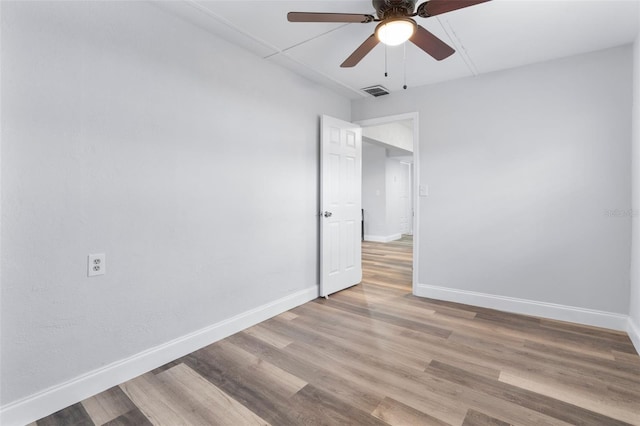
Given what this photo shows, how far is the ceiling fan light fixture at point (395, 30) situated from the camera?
1759 millimetres

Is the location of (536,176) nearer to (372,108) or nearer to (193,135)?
(372,108)

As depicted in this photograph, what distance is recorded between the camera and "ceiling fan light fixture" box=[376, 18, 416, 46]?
1.76 m

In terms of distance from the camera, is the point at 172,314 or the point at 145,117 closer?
the point at 145,117

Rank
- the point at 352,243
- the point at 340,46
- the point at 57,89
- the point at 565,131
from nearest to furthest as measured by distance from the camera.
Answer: the point at 57,89, the point at 340,46, the point at 565,131, the point at 352,243

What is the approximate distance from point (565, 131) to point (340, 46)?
218 cm

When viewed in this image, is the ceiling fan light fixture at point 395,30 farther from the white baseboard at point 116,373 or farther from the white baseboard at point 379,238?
the white baseboard at point 379,238

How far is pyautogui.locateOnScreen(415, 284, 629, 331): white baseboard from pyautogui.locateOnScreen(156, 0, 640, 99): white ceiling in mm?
2289

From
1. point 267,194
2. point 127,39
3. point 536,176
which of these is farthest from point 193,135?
point 536,176

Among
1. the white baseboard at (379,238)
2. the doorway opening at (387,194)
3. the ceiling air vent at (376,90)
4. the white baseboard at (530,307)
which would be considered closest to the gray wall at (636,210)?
the white baseboard at (530,307)

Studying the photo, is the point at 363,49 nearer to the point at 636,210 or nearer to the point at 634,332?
the point at 636,210

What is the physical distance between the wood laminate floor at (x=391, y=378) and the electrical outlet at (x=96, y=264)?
709mm

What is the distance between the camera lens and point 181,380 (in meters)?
1.90

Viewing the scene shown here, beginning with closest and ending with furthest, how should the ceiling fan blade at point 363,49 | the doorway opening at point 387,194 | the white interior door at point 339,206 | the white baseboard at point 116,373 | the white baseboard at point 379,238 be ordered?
the white baseboard at point 116,373 → the ceiling fan blade at point 363,49 → the white interior door at point 339,206 → the doorway opening at point 387,194 → the white baseboard at point 379,238

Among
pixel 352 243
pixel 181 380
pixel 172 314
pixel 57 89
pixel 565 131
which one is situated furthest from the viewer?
pixel 352 243
